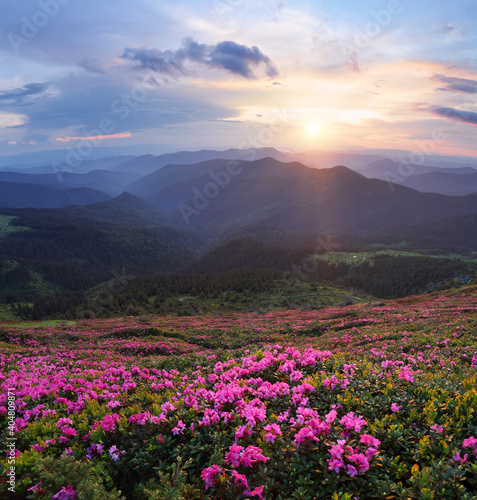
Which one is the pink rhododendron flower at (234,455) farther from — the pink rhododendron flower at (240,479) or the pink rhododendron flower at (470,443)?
the pink rhododendron flower at (470,443)

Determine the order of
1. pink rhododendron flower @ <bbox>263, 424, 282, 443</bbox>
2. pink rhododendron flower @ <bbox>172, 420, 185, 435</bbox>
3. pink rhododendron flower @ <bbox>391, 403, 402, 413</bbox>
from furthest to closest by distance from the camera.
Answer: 1. pink rhododendron flower @ <bbox>391, 403, 402, 413</bbox>
2. pink rhododendron flower @ <bbox>172, 420, 185, 435</bbox>
3. pink rhododendron flower @ <bbox>263, 424, 282, 443</bbox>

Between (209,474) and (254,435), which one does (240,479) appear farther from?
(254,435)

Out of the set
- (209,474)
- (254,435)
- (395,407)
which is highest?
(209,474)

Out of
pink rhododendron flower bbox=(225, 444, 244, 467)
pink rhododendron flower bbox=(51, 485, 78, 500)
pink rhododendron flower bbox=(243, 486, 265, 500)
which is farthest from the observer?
pink rhododendron flower bbox=(225, 444, 244, 467)

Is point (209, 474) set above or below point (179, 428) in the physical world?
above

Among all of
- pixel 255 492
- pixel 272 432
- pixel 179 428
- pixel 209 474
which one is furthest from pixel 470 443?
pixel 179 428

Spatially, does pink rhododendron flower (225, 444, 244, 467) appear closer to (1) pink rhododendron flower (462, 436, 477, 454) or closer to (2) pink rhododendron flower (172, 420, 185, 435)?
(2) pink rhododendron flower (172, 420, 185, 435)

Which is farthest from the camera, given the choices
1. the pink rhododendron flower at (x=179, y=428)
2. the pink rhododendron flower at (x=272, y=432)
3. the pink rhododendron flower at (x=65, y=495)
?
the pink rhododendron flower at (x=179, y=428)

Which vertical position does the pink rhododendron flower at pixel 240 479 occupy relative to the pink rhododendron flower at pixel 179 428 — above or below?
above

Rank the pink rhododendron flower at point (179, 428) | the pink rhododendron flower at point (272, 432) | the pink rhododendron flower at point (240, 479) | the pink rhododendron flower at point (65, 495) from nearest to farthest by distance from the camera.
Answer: the pink rhododendron flower at point (240, 479), the pink rhododendron flower at point (65, 495), the pink rhododendron flower at point (272, 432), the pink rhododendron flower at point (179, 428)

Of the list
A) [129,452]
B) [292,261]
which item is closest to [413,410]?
[129,452]

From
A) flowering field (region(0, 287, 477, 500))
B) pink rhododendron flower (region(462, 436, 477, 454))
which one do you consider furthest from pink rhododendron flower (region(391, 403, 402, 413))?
pink rhododendron flower (region(462, 436, 477, 454))

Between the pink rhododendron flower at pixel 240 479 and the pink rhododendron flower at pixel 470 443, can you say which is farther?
the pink rhododendron flower at pixel 470 443

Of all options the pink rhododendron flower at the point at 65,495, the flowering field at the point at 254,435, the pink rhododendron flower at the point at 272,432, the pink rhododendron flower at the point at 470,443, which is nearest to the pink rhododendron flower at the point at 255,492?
the flowering field at the point at 254,435
